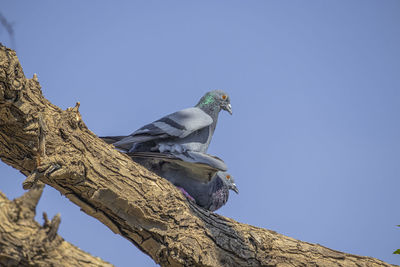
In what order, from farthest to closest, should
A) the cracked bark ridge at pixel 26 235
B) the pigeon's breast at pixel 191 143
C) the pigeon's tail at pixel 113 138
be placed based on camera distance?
the pigeon's tail at pixel 113 138 → the pigeon's breast at pixel 191 143 → the cracked bark ridge at pixel 26 235

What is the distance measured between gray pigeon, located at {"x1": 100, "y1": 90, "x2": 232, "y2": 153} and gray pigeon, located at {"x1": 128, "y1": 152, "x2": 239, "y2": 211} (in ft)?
0.35

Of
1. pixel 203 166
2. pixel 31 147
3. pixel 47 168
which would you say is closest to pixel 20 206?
pixel 47 168

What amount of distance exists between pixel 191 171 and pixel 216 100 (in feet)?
2.95

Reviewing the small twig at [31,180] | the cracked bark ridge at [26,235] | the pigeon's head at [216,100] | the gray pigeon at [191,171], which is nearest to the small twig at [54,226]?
the cracked bark ridge at [26,235]

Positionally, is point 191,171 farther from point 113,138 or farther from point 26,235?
point 26,235

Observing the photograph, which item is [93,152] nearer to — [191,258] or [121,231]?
[121,231]

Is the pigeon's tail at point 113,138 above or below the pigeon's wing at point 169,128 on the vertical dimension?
below

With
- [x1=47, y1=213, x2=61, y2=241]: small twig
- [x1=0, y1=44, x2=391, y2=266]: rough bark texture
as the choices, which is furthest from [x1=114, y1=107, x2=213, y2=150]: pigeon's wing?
[x1=47, y1=213, x2=61, y2=241]: small twig

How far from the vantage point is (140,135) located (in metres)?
3.68

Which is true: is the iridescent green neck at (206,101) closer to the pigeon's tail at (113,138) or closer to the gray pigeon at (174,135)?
the gray pigeon at (174,135)

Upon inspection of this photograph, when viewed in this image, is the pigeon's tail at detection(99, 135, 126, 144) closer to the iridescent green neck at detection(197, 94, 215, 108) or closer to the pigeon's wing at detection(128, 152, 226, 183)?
the pigeon's wing at detection(128, 152, 226, 183)

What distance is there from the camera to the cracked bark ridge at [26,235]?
1.94 meters

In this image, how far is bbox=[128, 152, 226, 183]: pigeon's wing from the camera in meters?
3.48

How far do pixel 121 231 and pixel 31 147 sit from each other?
852 mm
